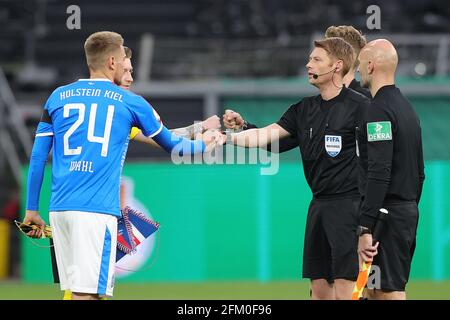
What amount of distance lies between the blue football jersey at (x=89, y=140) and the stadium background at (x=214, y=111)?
268 inches

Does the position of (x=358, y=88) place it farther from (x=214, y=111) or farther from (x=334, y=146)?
(x=214, y=111)

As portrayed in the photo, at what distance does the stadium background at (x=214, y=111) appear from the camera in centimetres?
1548

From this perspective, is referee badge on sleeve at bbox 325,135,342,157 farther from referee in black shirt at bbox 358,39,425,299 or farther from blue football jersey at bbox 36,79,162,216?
blue football jersey at bbox 36,79,162,216

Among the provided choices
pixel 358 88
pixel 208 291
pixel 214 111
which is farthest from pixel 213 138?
pixel 214 111

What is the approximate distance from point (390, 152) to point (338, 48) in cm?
119

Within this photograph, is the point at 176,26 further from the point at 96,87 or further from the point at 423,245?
the point at 96,87

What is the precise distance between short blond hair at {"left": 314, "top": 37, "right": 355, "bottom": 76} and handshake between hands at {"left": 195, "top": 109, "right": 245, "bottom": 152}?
0.92 m

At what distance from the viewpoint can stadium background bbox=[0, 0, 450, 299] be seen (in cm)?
1548

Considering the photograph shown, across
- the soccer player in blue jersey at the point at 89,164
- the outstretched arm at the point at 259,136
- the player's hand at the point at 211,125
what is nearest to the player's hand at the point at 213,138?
the player's hand at the point at 211,125

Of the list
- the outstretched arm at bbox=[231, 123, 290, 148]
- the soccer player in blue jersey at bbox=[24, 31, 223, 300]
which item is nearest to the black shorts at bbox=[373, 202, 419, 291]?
the outstretched arm at bbox=[231, 123, 290, 148]

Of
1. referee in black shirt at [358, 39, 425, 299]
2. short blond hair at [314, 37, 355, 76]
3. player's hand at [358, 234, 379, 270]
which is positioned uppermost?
short blond hair at [314, 37, 355, 76]
